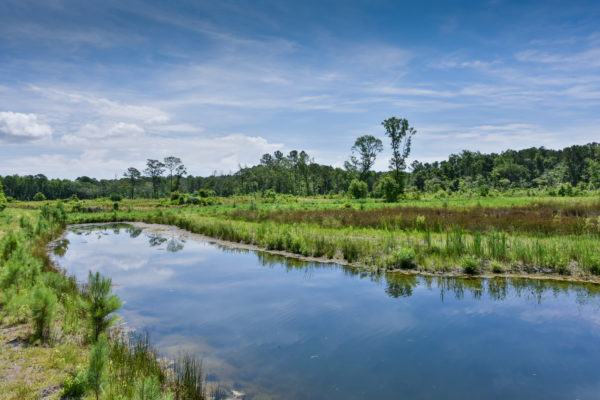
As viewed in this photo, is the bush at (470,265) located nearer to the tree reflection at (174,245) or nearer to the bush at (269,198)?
the tree reflection at (174,245)

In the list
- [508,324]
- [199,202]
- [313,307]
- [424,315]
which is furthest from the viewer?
[199,202]

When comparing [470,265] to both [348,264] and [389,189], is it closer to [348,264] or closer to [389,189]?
[348,264]

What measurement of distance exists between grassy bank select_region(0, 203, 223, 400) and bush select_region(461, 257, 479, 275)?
953 cm

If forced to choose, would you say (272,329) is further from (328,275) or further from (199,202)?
(199,202)

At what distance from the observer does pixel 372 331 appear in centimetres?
792

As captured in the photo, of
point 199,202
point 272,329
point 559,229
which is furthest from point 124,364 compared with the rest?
point 199,202

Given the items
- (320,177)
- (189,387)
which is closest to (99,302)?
(189,387)

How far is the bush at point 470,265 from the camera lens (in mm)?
11711

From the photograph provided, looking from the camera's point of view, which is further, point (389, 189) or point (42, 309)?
point (389, 189)

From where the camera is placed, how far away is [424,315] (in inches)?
344

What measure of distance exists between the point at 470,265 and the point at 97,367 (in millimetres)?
11367

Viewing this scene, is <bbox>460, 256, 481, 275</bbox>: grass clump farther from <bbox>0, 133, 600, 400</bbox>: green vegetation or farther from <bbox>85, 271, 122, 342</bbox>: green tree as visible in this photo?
<bbox>85, 271, 122, 342</bbox>: green tree

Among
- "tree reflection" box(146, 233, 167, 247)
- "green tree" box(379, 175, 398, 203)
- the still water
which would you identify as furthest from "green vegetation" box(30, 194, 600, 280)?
"green tree" box(379, 175, 398, 203)

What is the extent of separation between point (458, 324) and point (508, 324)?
1.14 meters
